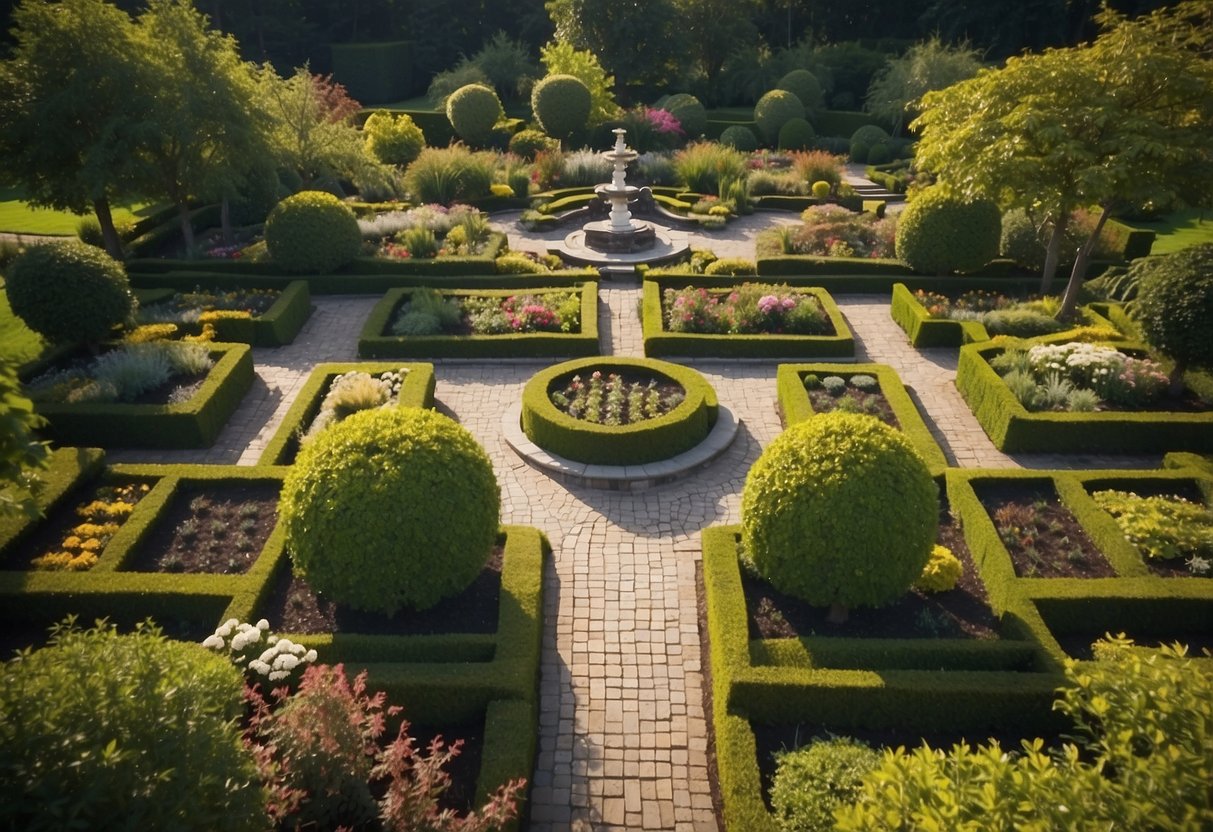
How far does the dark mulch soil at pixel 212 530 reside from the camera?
10133mm

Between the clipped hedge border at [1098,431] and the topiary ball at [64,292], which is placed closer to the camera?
the clipped hedge border at [1098,431]

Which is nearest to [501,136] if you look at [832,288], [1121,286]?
[832,288]

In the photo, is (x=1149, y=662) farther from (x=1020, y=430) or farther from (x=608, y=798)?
(x=1020, y=430)

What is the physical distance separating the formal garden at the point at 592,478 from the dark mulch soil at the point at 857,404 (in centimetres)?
7

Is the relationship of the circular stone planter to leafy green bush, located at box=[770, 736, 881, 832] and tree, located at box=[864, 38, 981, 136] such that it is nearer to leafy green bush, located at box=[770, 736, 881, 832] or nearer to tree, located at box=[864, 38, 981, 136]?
leafy green bush, located at box=[770, 736, 881, 832]

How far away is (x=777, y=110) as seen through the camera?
37.1 m

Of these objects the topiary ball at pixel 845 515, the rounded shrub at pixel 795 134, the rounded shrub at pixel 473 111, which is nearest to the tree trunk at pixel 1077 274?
the topiary ball at pixel 845 515

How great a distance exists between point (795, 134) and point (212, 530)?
32517 mm

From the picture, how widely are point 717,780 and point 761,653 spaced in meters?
1.40

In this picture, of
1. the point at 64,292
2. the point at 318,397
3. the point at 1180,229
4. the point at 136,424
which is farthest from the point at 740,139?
the point at 136,424

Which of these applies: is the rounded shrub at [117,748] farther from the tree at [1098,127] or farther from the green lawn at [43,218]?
the green lawn at [43,218]

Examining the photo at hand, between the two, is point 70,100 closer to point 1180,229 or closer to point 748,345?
point 748,345

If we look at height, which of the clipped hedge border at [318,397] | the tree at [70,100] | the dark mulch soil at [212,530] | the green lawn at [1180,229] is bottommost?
the green lawn at [1180,229]

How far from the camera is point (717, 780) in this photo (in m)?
7.78
